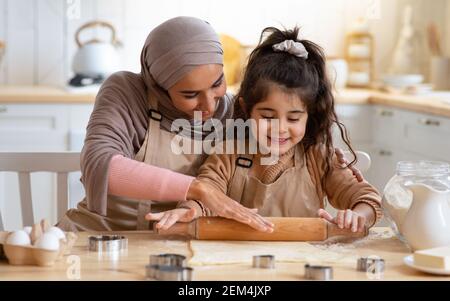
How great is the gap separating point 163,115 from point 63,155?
32 centimetres

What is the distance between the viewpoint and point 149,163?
5.90 ft

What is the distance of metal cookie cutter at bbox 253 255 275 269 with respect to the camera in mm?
1310

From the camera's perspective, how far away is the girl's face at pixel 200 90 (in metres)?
1.71

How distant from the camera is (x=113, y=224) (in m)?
1.86

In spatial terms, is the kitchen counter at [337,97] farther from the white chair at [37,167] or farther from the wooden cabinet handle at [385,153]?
the white chair at [37,167]

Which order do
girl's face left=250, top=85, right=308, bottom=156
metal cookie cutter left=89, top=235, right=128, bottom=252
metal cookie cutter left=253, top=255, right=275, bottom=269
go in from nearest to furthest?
metal cookie cutter left=253, top=255, right=275, bottom=269, metal cookie cutter left=89, top=235, right=128, bottom=252, girl's face left=250, top=85, right=308, bottom=156

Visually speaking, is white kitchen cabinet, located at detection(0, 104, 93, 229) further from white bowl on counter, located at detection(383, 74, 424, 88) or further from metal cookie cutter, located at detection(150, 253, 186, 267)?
metal cookie cutter, located at detection(150, 253, 186, 267)

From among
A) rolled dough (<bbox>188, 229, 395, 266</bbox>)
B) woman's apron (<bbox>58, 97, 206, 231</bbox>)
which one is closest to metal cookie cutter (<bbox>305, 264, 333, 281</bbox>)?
rolled dough (<bbox>188, 229, 395, 266</bbox>)

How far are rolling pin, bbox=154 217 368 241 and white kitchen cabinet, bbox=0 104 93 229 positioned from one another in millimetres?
2107

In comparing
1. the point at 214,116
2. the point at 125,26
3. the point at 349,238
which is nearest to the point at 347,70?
the point at 125,26

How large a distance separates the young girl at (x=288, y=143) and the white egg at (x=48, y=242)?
1.57 feet

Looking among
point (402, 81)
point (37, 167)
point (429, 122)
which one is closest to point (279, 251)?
point (37, 167)

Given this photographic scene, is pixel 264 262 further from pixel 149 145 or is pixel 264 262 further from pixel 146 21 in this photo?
pixel 146 21

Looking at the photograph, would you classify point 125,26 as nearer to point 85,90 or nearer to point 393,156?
point 85,90
